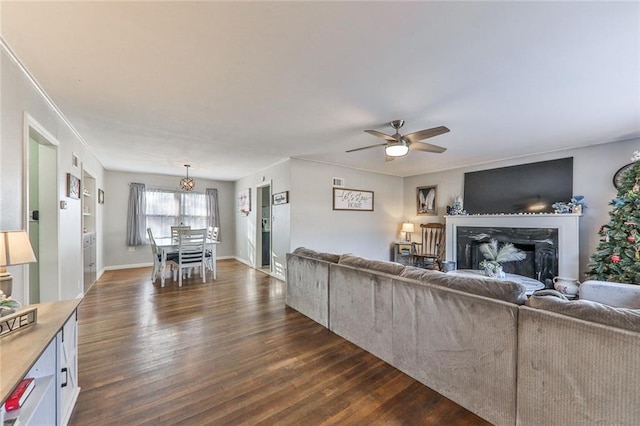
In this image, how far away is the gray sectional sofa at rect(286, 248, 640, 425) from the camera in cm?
121

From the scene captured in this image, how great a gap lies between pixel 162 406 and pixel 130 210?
601cm

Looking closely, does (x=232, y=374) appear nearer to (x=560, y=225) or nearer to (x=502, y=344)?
(x=502, y=344)

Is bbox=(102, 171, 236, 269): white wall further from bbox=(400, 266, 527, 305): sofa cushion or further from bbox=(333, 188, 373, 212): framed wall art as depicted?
bbox=(400, 266, 527, 305): sofa cushion

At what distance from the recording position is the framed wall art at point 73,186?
3191 mm

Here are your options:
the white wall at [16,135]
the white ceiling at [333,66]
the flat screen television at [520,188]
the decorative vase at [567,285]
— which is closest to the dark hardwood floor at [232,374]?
the white wall at [16,135]

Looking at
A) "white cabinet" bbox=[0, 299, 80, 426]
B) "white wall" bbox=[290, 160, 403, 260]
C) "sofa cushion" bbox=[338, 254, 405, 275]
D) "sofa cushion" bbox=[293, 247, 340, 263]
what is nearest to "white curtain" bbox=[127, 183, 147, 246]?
"white wall" bbox=[290, 160, 403, 260]

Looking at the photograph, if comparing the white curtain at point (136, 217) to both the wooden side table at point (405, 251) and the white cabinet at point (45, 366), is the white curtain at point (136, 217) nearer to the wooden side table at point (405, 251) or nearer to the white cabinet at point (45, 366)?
the white cabinet at point (45, 366)

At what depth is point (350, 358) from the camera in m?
2.28

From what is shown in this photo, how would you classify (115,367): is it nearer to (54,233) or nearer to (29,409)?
(29,409)

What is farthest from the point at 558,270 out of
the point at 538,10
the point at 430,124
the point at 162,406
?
the point at 162,406

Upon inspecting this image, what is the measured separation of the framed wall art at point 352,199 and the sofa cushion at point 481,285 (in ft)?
11.2

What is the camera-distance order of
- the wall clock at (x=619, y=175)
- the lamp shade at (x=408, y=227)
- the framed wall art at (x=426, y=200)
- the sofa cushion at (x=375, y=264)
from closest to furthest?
1. the sofa cushion at (x=375, y=264)
2. the wall clock at (x=619, y=175)
3. the framed wall art at (x=426, y=200)
4. the lamp shade at (x=408, y=227)

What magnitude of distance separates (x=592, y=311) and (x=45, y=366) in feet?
9.66

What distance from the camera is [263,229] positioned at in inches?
259
